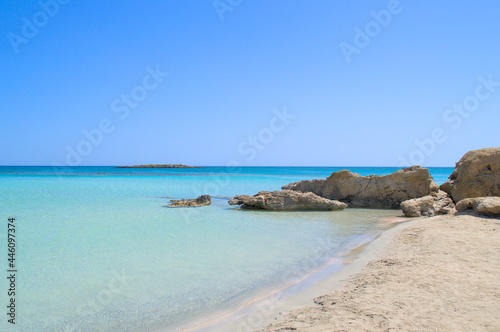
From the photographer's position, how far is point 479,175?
11711mm

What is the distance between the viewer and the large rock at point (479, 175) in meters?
11.4

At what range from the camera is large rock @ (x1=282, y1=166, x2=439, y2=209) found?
14.1m

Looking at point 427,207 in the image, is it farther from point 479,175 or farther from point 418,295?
point 418,295

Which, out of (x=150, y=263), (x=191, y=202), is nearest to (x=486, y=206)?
(x=150, y=263)

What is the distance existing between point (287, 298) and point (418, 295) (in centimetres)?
162

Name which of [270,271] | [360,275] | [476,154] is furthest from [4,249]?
[476,154]

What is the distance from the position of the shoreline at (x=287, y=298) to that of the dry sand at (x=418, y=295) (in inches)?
7.8

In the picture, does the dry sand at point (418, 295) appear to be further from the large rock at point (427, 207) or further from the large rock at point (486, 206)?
the large rock at point (427, 207)

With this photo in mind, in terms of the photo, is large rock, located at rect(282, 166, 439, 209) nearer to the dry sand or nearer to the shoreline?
the dry sand

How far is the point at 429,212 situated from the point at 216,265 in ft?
31.2

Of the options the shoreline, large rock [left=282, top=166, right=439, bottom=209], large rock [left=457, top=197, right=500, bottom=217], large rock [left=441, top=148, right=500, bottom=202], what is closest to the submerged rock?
large rock [left=282, top=166, right=439, bottom=209]

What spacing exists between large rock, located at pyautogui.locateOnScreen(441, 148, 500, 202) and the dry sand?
6588 millimetres

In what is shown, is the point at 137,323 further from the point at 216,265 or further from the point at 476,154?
the point at 476,154

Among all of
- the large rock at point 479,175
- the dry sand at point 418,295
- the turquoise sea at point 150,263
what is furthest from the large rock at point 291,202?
the dry sand at point 418,295
